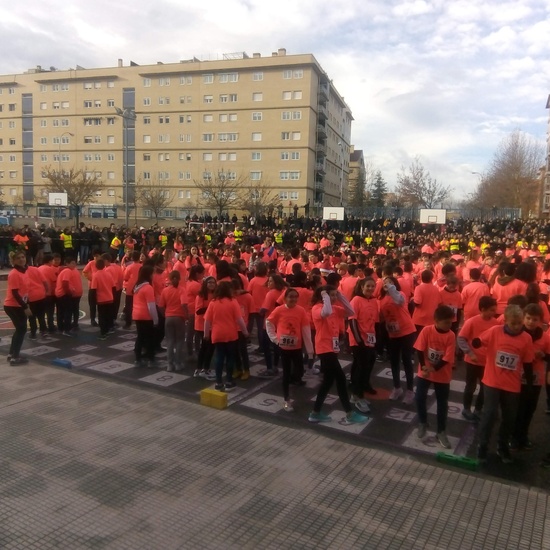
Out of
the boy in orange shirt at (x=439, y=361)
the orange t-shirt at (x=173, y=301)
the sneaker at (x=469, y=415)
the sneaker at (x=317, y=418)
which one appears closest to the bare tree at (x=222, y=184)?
the orange t-shirt at (x=173, y=301)

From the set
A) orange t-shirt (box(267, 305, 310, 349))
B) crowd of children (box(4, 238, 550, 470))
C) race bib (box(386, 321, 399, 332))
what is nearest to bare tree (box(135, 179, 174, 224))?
crowd of children (box(4, 238, 550, 470))

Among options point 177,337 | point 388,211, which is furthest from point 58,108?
point 177,337

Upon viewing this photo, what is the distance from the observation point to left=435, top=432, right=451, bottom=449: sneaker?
5.46m

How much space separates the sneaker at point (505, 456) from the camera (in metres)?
5.16

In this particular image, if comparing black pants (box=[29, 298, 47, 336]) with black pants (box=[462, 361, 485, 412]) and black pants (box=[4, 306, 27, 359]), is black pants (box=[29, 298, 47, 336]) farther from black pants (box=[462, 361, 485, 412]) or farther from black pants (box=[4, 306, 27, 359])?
black pants (box=[462, 361, 485, 412])

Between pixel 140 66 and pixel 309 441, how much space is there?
244 feet

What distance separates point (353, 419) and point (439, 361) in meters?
1.39

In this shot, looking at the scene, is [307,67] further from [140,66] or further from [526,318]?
[526,318]

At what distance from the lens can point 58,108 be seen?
246ft

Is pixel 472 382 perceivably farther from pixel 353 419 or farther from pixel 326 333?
pixel 326 333

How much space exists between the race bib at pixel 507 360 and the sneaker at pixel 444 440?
3.49ft

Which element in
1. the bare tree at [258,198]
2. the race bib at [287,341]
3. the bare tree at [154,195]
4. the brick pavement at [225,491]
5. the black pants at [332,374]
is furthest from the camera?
the bare tree at [154,195]

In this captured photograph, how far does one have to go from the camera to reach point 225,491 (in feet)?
14.9

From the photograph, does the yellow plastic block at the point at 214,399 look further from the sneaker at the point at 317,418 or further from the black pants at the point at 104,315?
the black pants at the point at 104,315
